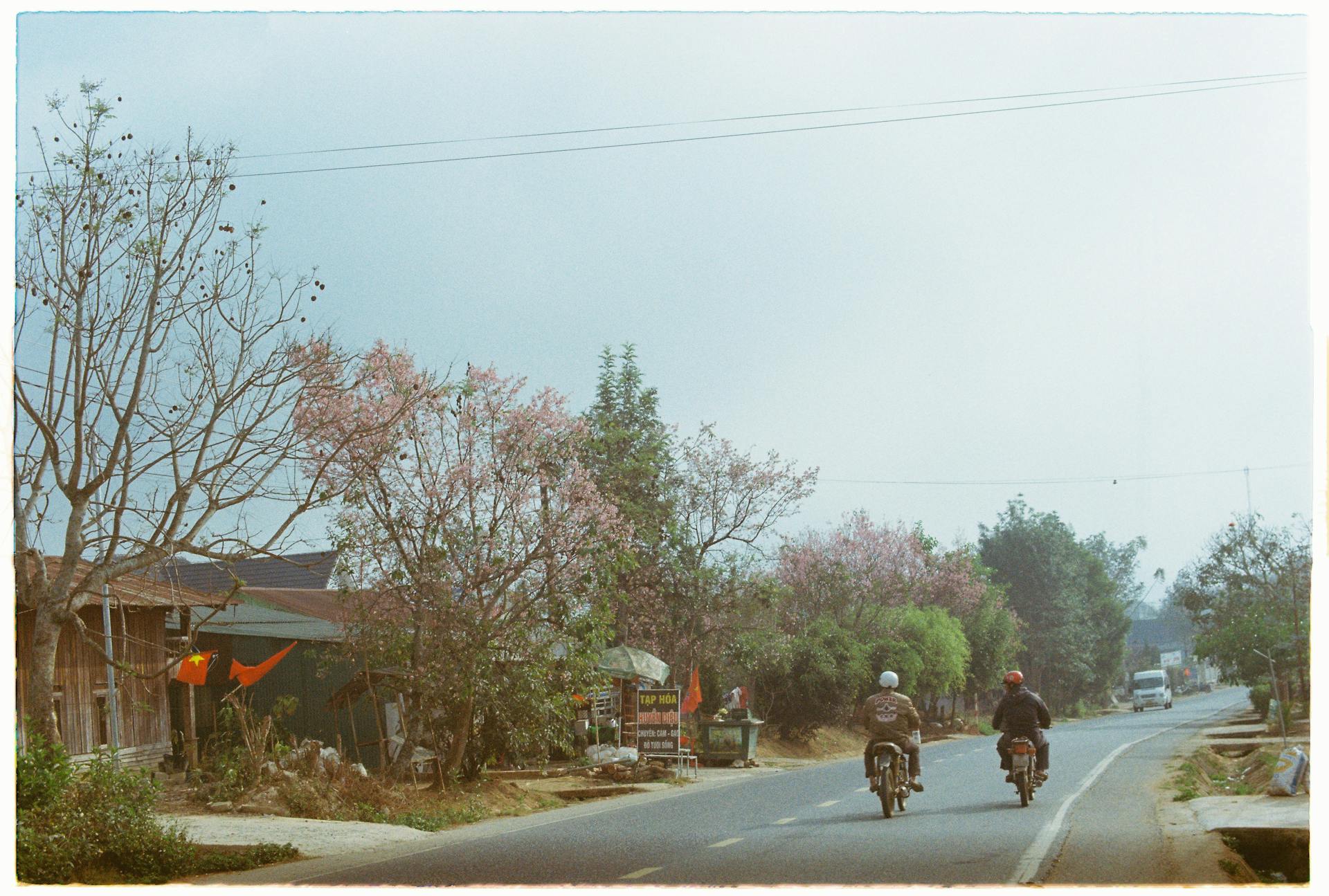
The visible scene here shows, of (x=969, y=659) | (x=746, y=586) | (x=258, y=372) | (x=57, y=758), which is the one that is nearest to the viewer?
(x=57, y=758)

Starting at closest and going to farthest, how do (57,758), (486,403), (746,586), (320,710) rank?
(57,758) → (486,403) → (746,586) → (320,710)

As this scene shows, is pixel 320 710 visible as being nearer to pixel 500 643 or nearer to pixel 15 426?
pixel 500 643

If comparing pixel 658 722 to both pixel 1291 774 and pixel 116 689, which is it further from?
pixel 1291 774

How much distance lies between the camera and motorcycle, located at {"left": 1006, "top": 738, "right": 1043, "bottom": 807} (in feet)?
45.1

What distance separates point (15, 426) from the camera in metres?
10.8

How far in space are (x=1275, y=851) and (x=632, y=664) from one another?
1166 centimetres

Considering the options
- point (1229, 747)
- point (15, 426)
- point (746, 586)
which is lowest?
point (1229, 747)

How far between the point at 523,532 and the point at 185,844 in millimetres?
6710

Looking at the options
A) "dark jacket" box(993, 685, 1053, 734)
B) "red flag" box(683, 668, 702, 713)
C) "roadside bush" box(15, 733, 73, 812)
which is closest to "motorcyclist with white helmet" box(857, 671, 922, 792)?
"dark jacket" box(993, 685, 1053, 734)

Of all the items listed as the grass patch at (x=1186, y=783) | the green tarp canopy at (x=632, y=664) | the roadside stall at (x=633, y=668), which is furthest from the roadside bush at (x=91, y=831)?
the green tarp canopy at (x=632, y=664)

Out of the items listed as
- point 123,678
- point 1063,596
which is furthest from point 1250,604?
point 123,678

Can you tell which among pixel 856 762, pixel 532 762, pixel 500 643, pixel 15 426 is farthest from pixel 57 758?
pixel 856 762

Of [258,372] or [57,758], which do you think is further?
[258,372]

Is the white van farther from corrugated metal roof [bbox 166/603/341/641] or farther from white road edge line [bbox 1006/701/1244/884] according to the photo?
corrugated metal roof [bbox 166/603/341/641]
